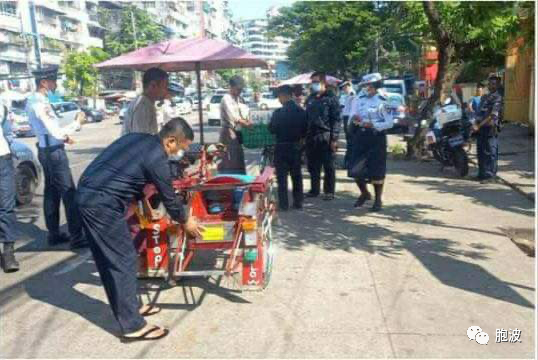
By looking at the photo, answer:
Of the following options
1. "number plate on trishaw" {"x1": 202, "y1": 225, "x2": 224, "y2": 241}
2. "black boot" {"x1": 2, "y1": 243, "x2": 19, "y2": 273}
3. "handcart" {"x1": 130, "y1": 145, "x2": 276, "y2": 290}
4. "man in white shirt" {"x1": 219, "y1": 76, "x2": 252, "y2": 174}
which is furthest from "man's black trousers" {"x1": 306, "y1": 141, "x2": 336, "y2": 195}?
"black boot" {"x1": 2, "y1": 243, "x2": 19, "y2": 273}

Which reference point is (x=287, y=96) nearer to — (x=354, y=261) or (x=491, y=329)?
(x=354, y=261)

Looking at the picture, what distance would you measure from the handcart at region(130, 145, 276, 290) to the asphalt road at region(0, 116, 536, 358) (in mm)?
233

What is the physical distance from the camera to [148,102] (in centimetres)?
502

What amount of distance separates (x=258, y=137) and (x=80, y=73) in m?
38.9

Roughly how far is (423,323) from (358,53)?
25.8 meters

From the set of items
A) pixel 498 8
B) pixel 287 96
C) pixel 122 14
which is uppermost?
pixel 122 14

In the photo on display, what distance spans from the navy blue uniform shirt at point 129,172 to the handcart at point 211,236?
1.84 ft

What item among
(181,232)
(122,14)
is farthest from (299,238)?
(122,14)

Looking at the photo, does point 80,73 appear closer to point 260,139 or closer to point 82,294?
point 260,139

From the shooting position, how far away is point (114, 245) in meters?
3.47

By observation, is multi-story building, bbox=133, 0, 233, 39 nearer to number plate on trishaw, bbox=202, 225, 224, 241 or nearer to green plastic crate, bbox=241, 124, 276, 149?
green plastic crate, bbox=241, 124, 276, 149

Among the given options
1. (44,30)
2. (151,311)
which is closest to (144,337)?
(151,311)

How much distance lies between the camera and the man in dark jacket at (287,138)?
6934mm

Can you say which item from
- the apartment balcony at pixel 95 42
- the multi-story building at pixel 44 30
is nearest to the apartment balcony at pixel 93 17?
the multi-story building at pixel 44 30
